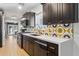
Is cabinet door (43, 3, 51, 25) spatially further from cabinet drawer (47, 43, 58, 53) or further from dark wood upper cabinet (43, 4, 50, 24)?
cabinet drawer (47, 43, 58, 53)

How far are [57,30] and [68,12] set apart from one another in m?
0.60

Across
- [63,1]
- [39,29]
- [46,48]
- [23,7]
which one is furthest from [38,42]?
[63,1]

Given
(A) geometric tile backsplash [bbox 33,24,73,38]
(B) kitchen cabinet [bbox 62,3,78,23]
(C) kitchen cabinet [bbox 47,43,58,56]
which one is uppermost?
(B) kitchen cabinet [bbox 62,3,78,23]

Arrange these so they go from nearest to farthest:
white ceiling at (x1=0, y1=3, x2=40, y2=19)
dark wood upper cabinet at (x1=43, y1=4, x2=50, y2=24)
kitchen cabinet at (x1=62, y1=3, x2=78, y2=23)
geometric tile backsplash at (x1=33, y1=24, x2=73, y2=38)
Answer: kitchen cabinet at (x1=62, y1=3, x2=78, y2=23) → white ceiling at (x1=0, y1=3, x2=40, y2=19) → geometric tile backsplash at (x1=33, y1=24, x2=73, y2=38) → dark wood upper cabinet at (x1=43, y1=4, x2=50, y2=24)

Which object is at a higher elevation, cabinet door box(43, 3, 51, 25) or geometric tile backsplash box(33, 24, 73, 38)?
cabinet door box(43, 3, 51, 25)

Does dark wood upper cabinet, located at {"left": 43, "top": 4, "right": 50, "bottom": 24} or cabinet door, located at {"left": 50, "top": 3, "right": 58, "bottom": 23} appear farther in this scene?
dark wood upper cabinet, located at {"left": 43, "top": 4, "right": 50, "bottom": 24}

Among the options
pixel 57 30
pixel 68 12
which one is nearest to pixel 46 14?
pixel 57 30

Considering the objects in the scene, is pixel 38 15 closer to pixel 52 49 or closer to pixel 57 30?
pixel 57 30

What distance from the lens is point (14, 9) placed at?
8.23 feet

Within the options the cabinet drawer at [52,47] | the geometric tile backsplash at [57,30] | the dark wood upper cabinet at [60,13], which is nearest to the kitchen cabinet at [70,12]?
the dark wood upper cabinet at [60,13]

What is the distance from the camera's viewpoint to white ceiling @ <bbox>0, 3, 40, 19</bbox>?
7.87 ft

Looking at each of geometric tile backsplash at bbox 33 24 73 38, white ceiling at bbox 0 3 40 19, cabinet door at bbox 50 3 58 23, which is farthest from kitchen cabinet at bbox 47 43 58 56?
white ceiling at bbox 0 3 40 19

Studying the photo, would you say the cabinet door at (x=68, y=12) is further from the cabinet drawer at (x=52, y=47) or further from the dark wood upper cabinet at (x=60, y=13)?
the cabinet drawer at (x=52, y=47)

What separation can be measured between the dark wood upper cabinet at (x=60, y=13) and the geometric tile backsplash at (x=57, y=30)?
0.12 meters
